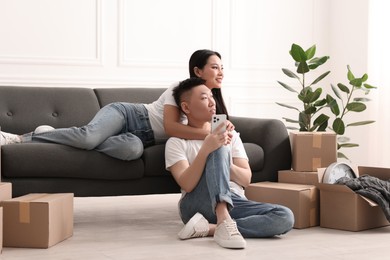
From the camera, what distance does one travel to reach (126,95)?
12.7ft

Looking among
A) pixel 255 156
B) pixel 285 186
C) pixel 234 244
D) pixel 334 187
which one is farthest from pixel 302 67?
pixel 234 244

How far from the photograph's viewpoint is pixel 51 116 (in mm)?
3691

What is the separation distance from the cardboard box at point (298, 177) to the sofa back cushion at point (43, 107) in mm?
1118

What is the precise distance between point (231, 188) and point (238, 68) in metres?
2.47

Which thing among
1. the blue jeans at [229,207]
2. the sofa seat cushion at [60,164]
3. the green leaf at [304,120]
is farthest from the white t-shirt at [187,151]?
the green leaf at [304,120]

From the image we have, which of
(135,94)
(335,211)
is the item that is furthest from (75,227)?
(335,211)

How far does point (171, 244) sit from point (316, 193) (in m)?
0.89

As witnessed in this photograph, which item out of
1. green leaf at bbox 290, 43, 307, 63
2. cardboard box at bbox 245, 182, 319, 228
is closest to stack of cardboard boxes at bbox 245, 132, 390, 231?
cardboard box at bbox 245, 182, 319, 228

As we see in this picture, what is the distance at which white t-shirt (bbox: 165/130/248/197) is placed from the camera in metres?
3.00

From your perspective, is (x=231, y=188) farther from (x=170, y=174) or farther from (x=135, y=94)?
(x=135, y=94)

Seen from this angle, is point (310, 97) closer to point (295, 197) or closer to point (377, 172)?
point (377, 172)

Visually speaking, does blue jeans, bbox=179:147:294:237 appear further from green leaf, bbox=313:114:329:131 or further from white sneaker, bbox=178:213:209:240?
green leaf, bbox=313:114:329:131

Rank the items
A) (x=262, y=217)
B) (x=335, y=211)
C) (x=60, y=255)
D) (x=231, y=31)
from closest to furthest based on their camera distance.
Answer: (x=60, y=255) → (x=262, y=217) → (x=335, y=211) → (x=231, y=31)

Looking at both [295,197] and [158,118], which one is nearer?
[295,197]
